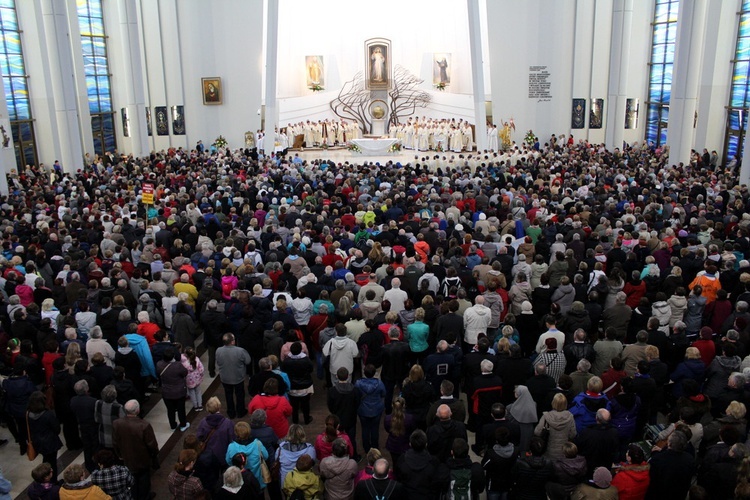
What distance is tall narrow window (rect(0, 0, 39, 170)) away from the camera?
24312 mm

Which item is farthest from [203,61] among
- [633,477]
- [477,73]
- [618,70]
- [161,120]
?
[633,477]

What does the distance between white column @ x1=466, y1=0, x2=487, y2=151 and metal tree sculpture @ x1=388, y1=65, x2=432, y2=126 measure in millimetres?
5658

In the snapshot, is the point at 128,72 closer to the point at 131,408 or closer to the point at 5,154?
the point at 5,154

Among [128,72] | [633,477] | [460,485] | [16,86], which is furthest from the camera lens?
[128,72]

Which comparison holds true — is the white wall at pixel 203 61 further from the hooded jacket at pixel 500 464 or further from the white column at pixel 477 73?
the hooded jacket at pixel 500 464

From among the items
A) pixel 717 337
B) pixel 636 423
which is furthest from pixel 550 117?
pixel 636 423

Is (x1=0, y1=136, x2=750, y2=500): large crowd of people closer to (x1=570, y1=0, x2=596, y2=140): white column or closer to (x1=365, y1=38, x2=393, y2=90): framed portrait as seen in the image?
(x1=570, y1=0, x2=596, y2=140): white column

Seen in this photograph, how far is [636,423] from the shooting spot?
7578mm

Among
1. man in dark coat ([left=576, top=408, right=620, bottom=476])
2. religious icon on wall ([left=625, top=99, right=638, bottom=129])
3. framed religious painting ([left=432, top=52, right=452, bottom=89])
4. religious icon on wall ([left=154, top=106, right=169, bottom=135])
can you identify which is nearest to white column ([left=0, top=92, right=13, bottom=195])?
religious icon on wall ([left=154, top=106, right=169, bottom=135])

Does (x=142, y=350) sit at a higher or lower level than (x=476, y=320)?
lower

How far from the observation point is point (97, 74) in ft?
99.6

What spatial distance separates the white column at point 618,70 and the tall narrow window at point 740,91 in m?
7.40

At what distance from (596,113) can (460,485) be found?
2940 centimetres

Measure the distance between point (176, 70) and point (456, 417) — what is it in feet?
97.0
